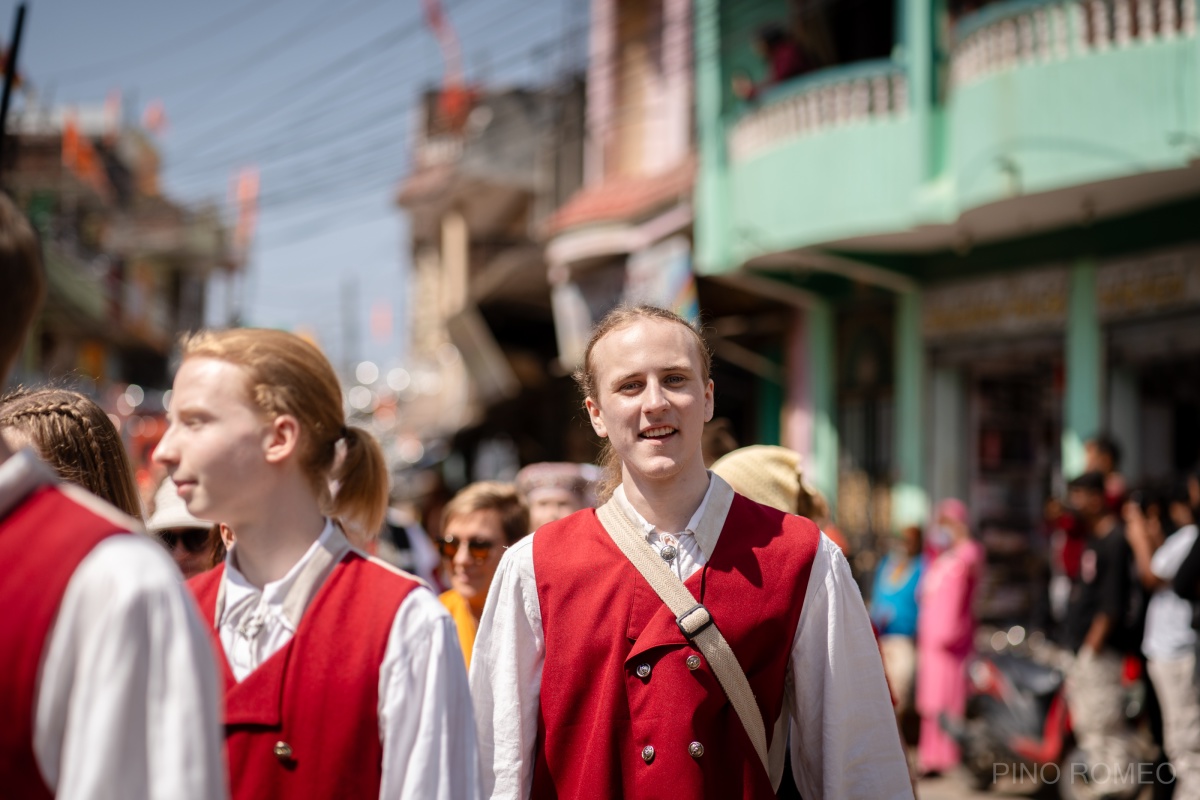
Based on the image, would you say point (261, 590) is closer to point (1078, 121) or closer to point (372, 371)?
point (1078, 121)

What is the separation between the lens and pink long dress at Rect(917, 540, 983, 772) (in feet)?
31.7

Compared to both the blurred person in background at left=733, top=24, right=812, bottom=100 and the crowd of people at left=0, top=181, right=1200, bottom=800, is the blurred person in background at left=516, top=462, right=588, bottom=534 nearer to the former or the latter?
the crowd of people at left=0, top=181, right=1200, bottom=800

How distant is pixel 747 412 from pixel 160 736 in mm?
14487

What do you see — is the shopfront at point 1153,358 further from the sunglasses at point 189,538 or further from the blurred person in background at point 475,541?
the sunglasses at point 189,538

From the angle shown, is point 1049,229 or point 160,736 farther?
point 1049,229

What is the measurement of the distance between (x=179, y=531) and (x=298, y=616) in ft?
7.90

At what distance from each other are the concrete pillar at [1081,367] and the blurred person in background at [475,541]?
23.2ft

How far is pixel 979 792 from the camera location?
8953mm

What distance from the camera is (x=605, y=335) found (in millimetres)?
3125

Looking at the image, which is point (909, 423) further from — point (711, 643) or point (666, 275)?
point (711, 643)

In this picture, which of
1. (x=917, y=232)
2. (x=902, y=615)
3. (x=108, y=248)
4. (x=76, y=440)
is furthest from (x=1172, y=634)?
(x=108, y=248)

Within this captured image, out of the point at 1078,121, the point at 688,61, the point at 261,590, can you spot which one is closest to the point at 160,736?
the point at 261,590

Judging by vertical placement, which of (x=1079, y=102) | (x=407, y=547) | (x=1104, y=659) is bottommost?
(x=1104, y=659)

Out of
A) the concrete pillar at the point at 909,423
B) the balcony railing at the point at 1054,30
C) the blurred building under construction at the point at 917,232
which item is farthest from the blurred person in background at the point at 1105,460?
the concrete pillar at the point at 909,423
